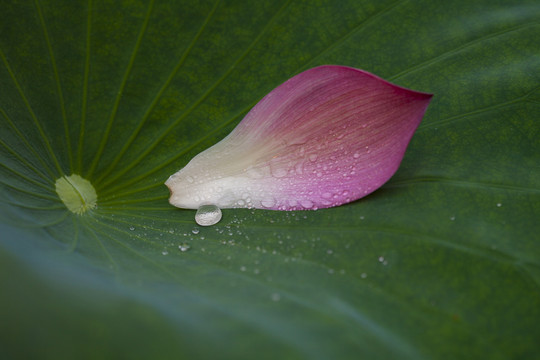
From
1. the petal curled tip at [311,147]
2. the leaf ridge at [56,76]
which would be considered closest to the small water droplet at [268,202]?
the petal curled tip at [311,147]

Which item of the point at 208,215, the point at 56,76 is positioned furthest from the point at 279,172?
the point at 56,76

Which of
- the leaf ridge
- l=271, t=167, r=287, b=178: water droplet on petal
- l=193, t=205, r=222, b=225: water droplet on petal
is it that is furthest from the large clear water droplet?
the leaf ridge

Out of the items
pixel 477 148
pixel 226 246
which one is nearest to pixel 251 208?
pixel 226 246

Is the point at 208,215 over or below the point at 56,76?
below

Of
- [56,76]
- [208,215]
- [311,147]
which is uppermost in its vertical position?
[56,76]

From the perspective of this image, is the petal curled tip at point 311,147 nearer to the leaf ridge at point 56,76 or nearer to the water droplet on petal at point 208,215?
the water droplet on petal at point 208,215

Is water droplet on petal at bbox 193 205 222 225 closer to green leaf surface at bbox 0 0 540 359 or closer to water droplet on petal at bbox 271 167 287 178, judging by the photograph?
green leaf surface at bbox 0 0 540 359

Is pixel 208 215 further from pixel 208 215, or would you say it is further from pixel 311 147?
pixel 311 147

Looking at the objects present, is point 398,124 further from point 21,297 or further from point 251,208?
point 21,297
